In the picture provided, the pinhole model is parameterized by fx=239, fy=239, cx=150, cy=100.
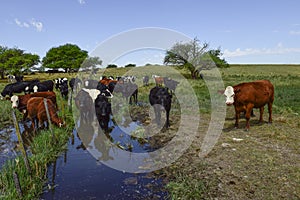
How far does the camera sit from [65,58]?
54781 millimetres

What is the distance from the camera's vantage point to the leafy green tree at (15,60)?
47312 mm

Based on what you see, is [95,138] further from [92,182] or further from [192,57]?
[192,57]

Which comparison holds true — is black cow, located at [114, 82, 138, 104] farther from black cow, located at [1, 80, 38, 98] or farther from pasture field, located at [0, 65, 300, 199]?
black cow, located at [1, 80, 38, 98]

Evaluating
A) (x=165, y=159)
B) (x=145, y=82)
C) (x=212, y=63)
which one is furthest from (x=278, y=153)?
(x=212, y=63)

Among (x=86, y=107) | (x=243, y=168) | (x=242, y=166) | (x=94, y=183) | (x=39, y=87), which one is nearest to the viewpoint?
(x=94, y=183)

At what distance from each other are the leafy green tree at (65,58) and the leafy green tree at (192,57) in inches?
893

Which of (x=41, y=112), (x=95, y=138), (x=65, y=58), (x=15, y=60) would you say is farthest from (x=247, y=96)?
(x=65, y=58)

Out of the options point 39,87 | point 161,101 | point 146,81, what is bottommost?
point 161,101

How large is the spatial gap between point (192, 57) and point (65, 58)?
29.7 metres

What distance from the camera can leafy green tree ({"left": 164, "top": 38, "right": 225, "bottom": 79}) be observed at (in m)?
41.3

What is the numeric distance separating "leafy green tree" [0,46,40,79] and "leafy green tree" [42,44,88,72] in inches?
107

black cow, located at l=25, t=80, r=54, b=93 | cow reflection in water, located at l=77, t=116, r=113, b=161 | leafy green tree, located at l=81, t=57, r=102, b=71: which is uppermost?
leafy green tree, located at l=81, t=57, r=102, b=71

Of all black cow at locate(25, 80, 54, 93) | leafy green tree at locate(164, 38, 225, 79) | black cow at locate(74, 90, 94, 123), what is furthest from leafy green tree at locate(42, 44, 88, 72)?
black cow at locate(74, 90, 94, 123)

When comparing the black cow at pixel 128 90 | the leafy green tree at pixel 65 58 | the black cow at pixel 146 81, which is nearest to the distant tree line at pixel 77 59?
the leafy green tree at pixel 65 58
